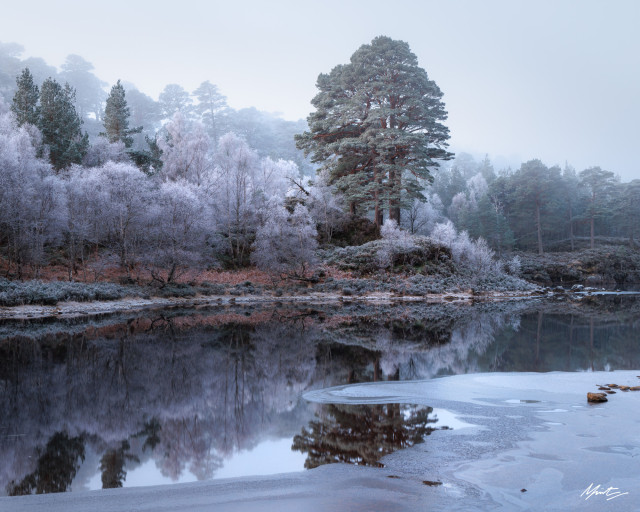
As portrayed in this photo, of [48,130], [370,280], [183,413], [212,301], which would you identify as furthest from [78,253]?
[183,413]

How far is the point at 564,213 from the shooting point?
68438 millimetres

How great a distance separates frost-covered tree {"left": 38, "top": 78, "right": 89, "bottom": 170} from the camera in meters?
37.0

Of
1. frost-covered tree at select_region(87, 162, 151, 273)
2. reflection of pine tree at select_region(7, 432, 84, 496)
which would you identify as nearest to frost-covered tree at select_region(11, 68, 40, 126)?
frost-covered tree at select_region(87, 162, 151, 273)

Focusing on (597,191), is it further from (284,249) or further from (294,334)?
(294,334)

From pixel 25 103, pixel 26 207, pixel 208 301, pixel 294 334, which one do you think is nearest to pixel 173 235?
pixel 208 301

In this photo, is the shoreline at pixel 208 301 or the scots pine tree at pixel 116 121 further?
the scots pine tree at pixel 116 121

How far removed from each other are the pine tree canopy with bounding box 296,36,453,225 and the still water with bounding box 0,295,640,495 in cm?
2026

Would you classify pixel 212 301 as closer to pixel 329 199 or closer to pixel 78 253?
pixel 78 253

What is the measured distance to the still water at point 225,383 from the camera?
495cm

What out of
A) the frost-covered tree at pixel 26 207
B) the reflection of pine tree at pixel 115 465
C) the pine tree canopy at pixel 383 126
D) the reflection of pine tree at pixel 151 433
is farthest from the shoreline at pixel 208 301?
the reflection of pine tree at pixel 115 465

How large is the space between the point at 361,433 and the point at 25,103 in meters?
43.7

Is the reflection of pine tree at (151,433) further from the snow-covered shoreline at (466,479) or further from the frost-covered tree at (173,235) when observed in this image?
the frost-covered tree at (173,235)

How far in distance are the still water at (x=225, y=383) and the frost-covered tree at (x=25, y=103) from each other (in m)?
26.6

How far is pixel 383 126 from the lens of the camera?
38.0 metres
